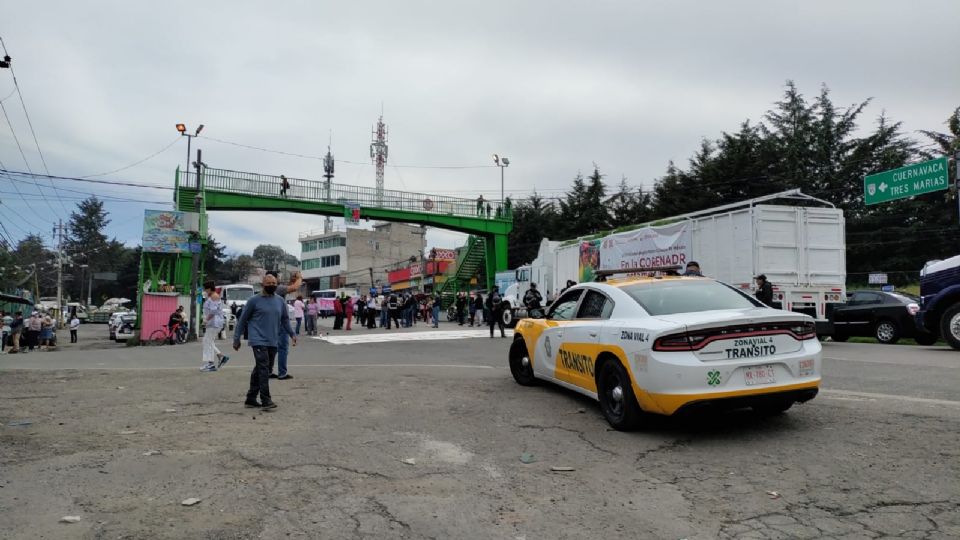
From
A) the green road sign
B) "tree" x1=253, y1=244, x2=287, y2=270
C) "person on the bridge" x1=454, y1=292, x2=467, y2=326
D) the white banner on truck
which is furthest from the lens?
"tree" x1=253, y1=244, x2=287, y2=270

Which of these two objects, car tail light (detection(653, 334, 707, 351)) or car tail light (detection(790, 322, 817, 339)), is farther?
car tail light (detection(790, 322, 817, 339))

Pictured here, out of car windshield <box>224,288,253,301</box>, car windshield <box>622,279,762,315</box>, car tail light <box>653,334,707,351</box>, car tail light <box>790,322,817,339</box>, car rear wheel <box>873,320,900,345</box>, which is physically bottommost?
car rear wheel <box>873,320,900,345</box>

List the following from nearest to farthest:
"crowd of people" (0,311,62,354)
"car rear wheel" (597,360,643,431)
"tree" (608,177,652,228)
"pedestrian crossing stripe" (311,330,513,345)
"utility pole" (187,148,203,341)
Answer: "car rear wheel" (597,360,643,431), "pedestrian crossing stripe" (311,330,513,345), "crowd of people" (0,311,62,354), "utility pole" (187,148,203,341), "tree" (608,177,652,228)

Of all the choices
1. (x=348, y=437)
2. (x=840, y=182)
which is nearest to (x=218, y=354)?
(x=348, y=437)

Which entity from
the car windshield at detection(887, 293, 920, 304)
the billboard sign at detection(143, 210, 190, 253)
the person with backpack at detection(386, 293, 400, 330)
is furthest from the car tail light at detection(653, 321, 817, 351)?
the billboard sign at detection(143, 210, 190, 253)

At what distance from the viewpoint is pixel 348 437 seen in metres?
6.00

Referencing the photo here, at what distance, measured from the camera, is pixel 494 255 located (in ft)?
124

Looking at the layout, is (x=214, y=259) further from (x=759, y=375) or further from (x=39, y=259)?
(x=759, y=375)

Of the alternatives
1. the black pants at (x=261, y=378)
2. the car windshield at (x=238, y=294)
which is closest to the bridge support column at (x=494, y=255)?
the car windshield at (x=238, y=294)

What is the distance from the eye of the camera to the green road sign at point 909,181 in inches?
627

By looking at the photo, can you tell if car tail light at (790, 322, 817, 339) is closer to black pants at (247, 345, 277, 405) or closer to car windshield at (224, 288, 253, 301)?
black pants at (247, 345, 277, 405)

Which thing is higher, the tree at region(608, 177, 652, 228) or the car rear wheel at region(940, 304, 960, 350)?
the tree at region(608, 177, 652, 228)

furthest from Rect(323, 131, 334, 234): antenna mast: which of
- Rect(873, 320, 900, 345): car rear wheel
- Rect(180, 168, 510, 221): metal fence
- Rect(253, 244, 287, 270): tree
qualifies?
Rect(253, 244, 287, 270): tree

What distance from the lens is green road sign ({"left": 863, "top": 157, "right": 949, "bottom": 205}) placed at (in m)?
15.9
